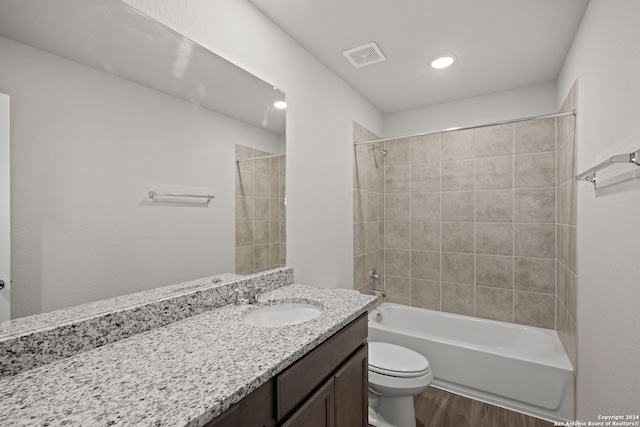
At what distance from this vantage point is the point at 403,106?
3.11 m

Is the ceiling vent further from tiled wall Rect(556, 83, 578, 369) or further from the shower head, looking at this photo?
tiled wall Rect(556, 83, 578, 369)

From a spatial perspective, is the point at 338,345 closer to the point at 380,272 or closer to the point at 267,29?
the point at 267,29

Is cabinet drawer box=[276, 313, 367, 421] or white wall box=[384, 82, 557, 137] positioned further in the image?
white wall box=[384, 82, 557, 137]

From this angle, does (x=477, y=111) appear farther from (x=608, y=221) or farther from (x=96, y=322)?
(x=96, y=322)

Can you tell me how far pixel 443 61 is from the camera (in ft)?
7.25

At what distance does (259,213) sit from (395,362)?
1.28 m

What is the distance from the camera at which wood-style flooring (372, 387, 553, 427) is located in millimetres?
1931

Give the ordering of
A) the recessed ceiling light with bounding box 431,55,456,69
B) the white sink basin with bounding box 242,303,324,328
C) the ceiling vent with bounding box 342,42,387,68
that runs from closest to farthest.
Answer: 1. the white sink basin with bounding box 242,303,324,328
2. the ceiling vent with bounding box 342,42,387,68
3. the recessed ceiling light with bounding box 431,55,456,69

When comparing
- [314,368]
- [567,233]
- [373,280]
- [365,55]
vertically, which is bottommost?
[373,280]

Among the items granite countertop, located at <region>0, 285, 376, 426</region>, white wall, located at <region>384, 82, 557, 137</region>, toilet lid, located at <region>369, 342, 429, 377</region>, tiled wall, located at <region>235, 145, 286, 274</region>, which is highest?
white wall, located at <region>384, 82, 557, 137</region>

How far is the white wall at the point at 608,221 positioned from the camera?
1.07m

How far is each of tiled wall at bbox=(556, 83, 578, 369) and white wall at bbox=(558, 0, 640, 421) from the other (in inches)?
6.0

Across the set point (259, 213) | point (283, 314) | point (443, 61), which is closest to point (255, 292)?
point (283, 314)

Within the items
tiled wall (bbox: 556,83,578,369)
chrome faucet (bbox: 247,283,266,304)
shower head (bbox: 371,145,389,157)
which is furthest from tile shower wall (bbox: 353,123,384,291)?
tiled wall (bbox: 556,83,578,369)
